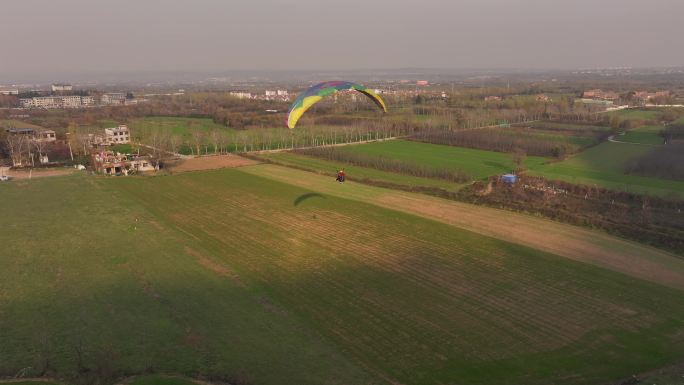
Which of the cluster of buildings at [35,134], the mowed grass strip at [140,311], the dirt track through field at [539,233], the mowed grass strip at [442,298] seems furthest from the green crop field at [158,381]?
the cluster of buildings at [35,134]

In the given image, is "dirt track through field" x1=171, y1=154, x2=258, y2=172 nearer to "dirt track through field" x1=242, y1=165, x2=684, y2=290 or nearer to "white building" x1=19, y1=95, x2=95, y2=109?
"dirt track through field" x1=242, y1=165, x2=684, y2=290

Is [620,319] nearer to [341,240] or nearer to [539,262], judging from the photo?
[539,262]

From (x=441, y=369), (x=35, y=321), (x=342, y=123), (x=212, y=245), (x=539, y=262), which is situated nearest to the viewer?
(x=441, y=369)

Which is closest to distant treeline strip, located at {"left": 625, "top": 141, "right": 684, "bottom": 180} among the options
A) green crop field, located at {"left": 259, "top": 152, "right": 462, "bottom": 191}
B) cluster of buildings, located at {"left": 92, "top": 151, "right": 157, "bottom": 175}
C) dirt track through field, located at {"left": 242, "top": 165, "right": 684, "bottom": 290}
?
green crop field, located at {"left": 259, "top": 152, "right": 462, "bottom": 191}

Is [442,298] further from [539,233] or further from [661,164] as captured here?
[661,164]

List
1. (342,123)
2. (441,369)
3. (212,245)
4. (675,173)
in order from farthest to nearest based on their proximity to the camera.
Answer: (342,123) < (675,173) < (212,245) < (441,369)

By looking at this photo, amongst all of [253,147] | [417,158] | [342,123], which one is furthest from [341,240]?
[342,123]

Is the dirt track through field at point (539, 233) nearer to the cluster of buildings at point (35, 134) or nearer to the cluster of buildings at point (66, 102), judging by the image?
the cluster of buildings at point (35, 134)
